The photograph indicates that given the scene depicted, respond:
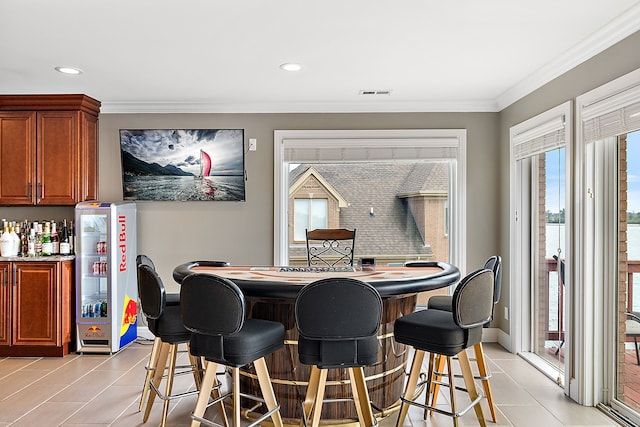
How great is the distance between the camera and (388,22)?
3.08 metres

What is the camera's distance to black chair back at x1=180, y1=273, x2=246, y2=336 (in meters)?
2.51

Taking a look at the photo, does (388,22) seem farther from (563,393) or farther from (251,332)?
(563,393)

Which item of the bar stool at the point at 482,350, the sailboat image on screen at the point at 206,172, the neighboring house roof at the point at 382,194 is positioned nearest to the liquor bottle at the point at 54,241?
the sailboat image on screen at the point at 206,172

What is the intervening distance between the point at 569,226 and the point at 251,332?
2481mm

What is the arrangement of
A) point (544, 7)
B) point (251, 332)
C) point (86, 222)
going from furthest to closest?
point (86, 222)
point (544, 7)
point (251, 332)

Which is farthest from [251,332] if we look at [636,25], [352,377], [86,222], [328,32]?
[86,222]

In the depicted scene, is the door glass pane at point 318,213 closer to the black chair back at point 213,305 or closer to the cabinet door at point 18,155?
the cabinet door at point 18,155

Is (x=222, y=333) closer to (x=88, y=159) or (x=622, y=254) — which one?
(x=622, y=254)

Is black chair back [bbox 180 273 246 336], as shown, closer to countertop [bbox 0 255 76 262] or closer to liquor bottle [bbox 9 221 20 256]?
countertop [bbox 0 255 76 262]

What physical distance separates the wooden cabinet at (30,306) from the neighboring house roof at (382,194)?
2.37 m

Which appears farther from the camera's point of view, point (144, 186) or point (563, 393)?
point (144, 186)

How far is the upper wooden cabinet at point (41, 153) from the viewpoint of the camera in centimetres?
506

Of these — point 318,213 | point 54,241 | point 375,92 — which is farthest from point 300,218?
point 54,241

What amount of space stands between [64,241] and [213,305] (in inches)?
129
